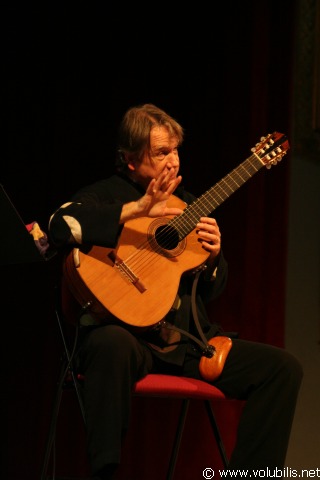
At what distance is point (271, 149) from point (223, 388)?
0.81m

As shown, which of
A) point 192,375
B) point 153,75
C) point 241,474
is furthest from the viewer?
point 153,75

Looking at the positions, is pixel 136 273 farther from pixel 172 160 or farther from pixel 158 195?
pixel 172 160

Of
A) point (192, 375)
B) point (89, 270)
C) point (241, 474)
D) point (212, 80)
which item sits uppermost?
point (212, 80)

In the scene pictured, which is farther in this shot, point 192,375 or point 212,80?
point 212,80

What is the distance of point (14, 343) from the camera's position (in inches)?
135

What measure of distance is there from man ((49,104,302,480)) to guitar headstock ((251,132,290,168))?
292 millimetres

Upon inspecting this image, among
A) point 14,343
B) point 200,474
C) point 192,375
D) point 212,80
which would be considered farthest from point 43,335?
point 212,80

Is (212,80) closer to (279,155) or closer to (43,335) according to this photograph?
(279,155)

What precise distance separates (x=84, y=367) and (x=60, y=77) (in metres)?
1.76

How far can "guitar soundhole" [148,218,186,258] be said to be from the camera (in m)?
2.41

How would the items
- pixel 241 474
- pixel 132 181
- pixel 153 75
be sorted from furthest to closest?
pixel 153 75, pixel 132 181, pixel 241 474

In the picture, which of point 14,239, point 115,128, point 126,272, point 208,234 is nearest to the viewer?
point 14,239

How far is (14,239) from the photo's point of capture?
7.11ft

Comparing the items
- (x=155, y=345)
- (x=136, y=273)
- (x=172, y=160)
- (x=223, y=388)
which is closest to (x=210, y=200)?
(x=172, y=160)
